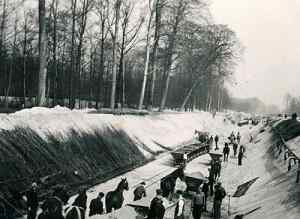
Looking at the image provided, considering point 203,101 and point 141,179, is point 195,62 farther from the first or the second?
point 203,101

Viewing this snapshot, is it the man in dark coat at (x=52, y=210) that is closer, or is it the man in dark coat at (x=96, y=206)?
the man in dark coat at (x=52, y=210)

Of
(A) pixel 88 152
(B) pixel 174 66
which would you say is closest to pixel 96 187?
(A) pixel 88 152

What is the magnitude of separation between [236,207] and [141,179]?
6.45 m

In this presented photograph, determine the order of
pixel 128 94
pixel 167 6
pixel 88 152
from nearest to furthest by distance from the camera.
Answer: pixel 88 152, pixel 167 6, pixel 128 94

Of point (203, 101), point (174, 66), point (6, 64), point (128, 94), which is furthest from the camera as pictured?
point (203, 101)

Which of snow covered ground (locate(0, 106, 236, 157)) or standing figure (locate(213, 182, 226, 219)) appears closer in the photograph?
standing figure (locate(213, 182, 226, 219))

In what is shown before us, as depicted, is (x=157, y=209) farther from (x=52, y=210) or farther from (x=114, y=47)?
(x=114, y=47)

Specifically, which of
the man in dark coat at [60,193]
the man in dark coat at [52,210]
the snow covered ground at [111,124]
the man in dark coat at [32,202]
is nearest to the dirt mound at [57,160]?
the snow covered ground at [111,124]

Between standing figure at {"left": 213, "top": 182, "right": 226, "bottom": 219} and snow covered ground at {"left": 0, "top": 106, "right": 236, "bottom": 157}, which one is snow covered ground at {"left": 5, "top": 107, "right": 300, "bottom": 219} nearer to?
snow covered ground at {"left": 0, "top": 106, "right": 236, "bottom": 157}

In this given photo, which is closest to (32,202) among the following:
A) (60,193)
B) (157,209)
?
(60,193)

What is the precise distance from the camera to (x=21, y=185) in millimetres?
15383

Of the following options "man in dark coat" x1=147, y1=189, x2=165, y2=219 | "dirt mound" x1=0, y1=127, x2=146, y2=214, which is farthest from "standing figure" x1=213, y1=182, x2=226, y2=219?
"dirt mound" x1=0, y1=127, x2=146, y2=214

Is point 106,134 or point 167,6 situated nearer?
point 106,134

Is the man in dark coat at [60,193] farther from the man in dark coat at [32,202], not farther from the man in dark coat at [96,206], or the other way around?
the man in dark coat at [96,206]
